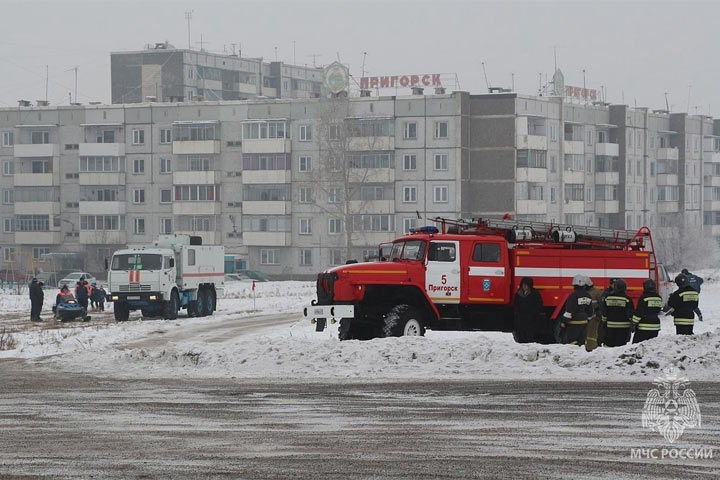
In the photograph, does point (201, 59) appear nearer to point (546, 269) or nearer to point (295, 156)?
point (295, 156)

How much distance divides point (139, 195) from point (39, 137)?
10090 mm

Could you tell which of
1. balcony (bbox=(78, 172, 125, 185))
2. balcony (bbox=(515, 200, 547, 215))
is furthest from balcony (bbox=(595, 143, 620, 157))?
balcony (bbox=(78, 172, 125, 185))

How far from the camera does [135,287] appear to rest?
41.1 m

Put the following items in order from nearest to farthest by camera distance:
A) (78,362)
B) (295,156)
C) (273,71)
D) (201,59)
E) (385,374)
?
(385,374), (78,362), (295,156), (201,59), (273,71)

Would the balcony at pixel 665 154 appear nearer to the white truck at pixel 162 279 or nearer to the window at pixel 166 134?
the window at pixel 166 134

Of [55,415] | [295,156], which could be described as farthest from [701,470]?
[295,156]

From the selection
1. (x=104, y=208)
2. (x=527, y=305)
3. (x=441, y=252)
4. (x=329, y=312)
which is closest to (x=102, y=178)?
(x=104, y=208)

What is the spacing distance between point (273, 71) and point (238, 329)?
12601 cm

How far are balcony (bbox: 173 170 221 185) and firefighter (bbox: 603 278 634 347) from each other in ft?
261

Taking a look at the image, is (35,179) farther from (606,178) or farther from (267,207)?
(606,178)

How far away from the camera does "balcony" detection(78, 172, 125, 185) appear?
102 m

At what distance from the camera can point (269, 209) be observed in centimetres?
9862

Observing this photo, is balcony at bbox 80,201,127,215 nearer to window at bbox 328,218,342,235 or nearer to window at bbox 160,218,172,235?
window at bbox 160,218,172,235

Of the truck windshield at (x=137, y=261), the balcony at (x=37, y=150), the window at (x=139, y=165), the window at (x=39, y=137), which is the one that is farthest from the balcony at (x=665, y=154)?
the truck windshield at (x=137, y=261)
